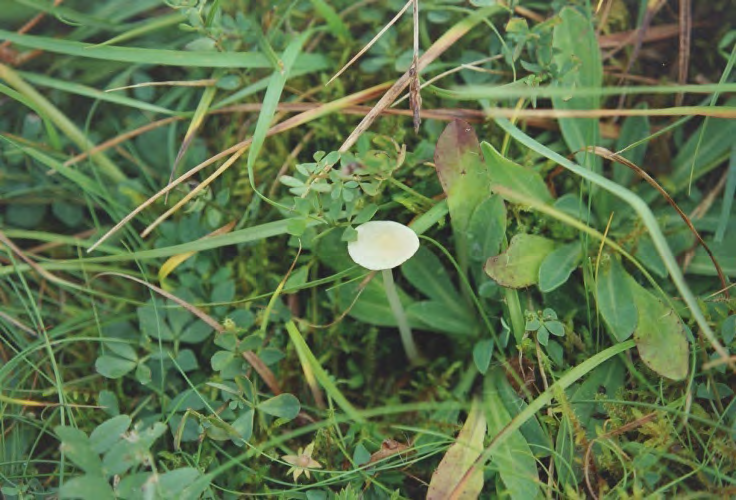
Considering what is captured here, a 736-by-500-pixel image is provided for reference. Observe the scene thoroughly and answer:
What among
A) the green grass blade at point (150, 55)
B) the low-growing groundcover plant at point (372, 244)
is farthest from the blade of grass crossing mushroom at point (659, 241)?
the green grass blade at point (150, 55)

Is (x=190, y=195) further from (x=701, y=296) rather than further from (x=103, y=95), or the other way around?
(x=701, y=296)

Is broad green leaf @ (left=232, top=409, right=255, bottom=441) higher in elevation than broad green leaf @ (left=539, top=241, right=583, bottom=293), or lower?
lower

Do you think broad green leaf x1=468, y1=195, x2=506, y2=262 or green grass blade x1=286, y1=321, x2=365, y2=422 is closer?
green grass blade x1=286, y1=321, x2=365, y2=422

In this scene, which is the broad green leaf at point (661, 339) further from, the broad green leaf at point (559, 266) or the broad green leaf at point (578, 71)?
the broad green leaf at point (578, 71)

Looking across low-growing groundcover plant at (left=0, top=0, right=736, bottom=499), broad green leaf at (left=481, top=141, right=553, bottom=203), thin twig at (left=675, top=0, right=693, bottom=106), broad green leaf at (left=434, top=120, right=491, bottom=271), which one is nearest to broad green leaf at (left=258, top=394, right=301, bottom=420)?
low-growing groundcover plant at (left=0, top=0, right=736, bottom=499)

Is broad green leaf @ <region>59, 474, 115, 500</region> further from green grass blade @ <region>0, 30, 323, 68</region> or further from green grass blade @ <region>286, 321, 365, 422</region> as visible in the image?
green grass blade @ <region>0, 30, 323, 68</region>

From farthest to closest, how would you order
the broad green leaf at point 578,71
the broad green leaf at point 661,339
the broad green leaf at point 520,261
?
1. the broad green leaf at point 578,71
2. the broad green leaf at point 520,261
3. the broad green leaf at point 661,339
